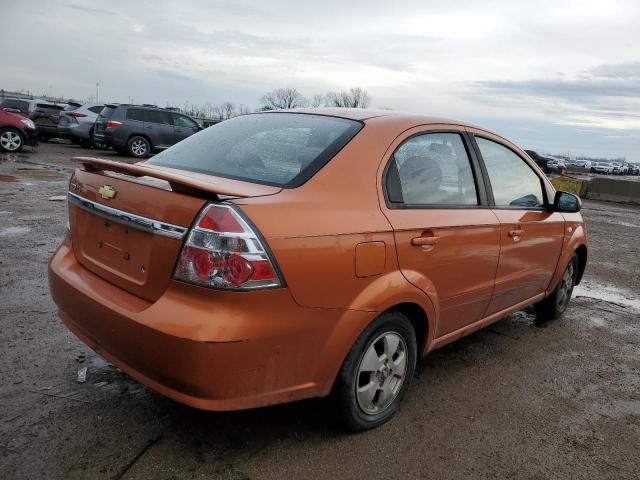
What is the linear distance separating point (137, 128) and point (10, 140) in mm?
3638

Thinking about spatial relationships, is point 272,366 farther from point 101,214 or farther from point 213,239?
point 101,214

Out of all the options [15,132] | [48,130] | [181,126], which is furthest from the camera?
[48,130]

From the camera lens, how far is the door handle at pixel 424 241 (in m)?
2.85

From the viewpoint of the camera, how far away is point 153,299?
2.37m

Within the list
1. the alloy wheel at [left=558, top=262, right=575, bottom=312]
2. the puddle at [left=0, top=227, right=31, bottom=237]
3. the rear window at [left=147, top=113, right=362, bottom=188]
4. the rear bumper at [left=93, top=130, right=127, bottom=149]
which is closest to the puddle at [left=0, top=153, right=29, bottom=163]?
the rear bumper at [left=93, top=130, right=127, bottom=149]

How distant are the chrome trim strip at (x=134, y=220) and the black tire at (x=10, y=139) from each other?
15.1m

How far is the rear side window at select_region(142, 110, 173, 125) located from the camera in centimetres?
1795

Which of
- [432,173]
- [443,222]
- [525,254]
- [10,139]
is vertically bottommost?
[10,139]

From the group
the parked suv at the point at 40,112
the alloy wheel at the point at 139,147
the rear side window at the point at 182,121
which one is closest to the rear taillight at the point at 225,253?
the alloy wheel at the point at 139,147

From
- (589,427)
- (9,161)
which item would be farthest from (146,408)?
(9,161)

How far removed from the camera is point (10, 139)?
15.8 metres

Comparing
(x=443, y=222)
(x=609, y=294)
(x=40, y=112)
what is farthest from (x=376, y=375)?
(x=40, y=112)

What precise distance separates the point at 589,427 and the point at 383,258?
5.50ft

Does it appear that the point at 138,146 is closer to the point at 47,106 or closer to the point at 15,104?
the point at 47,106
